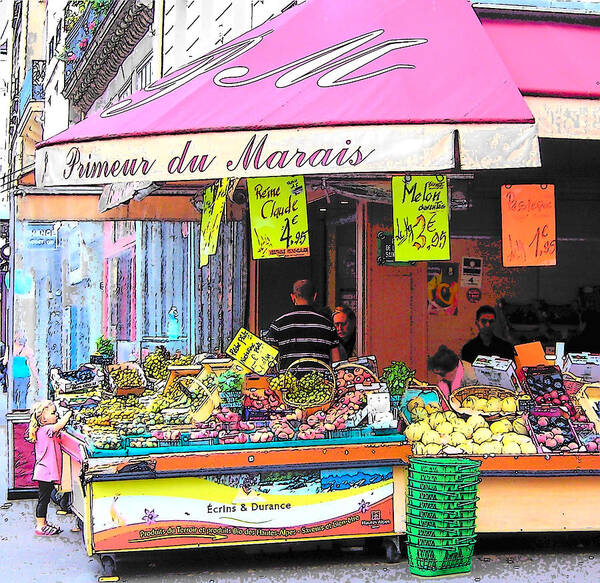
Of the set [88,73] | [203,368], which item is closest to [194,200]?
[203,368]

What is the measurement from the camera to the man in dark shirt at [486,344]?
10961 millimetres

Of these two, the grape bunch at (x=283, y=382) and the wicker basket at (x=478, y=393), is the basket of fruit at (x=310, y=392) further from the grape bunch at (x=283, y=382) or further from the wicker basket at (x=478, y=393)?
the wicker basket at (x=478, y=393)

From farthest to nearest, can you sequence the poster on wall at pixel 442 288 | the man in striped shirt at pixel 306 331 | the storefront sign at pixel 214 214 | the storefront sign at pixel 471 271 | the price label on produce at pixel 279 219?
the storefront sign at pixel 471 271
the poster on wall at pixel 442 288
the man in striped shirt at pixel 306 331
the storefront sign at pixel 214 214
the price label on produce at pixel 279 219

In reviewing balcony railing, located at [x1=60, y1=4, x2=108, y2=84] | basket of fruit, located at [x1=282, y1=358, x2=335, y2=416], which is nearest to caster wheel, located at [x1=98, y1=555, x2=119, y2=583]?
basket of fruit, located at [x1=282, y1=358, x2=335, y2=416]

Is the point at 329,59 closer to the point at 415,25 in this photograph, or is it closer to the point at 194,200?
the point at 415,25

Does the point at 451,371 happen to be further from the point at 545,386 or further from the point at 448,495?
the point at 448,495

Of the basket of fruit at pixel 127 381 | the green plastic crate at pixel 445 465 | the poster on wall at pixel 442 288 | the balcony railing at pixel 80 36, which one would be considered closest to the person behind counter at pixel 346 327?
the poster on wall at pixel 442 288

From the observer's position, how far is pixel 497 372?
9.42 m

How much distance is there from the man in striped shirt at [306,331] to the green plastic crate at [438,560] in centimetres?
258

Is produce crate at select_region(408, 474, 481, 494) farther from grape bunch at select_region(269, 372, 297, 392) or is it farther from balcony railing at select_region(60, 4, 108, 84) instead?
balcony railing at select_region(60, 4, 108, 84)

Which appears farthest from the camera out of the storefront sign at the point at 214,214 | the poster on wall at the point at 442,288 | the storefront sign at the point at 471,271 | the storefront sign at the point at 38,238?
the storefront sign at the point at 471,271

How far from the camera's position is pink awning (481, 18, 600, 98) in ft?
27.2

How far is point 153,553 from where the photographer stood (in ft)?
28.4

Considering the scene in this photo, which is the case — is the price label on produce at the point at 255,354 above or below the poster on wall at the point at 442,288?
below
